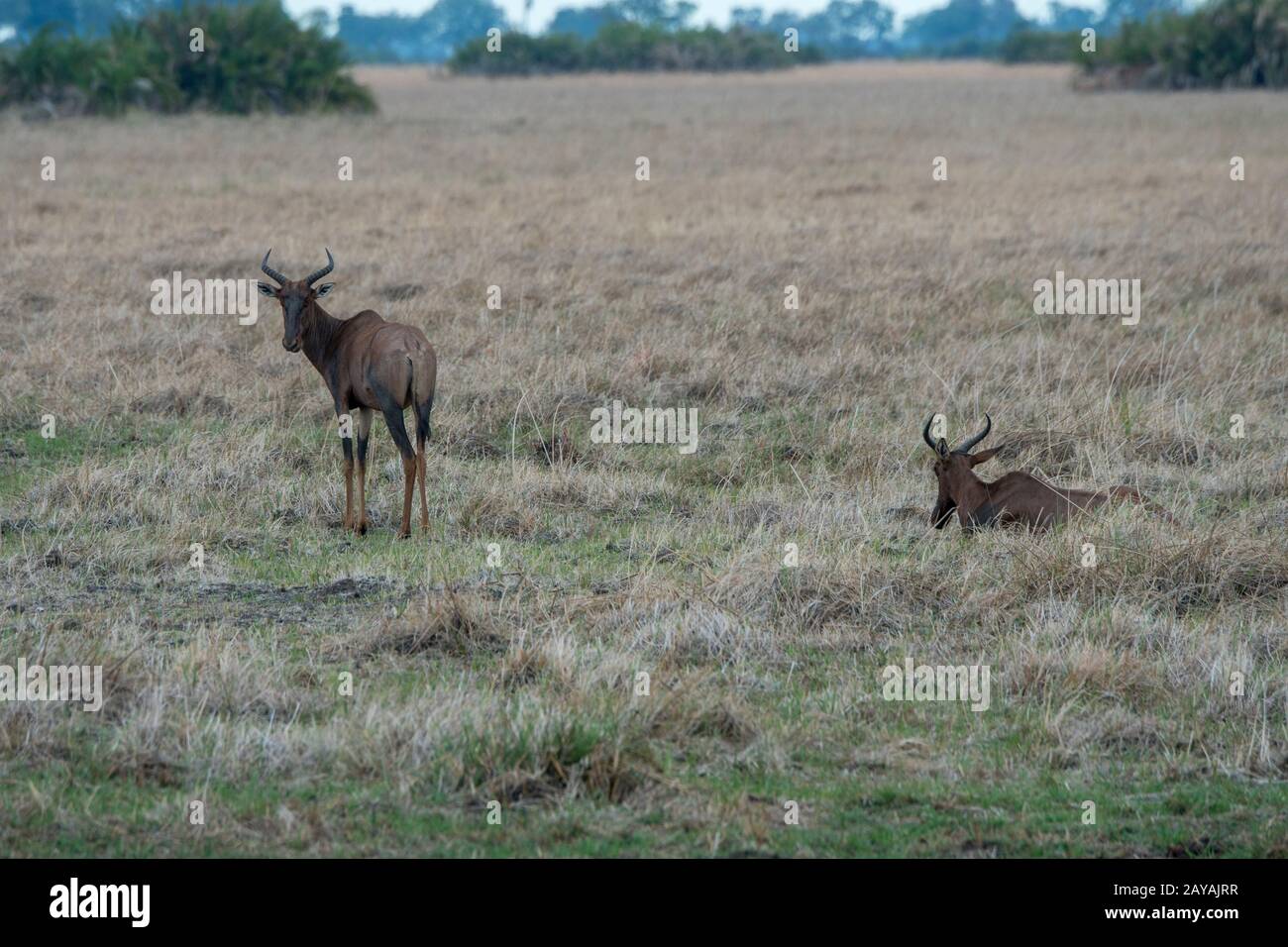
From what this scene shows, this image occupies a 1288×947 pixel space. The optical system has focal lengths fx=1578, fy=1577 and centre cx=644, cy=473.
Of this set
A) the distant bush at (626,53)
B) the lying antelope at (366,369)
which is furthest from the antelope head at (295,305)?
the distant bush at (626,53)

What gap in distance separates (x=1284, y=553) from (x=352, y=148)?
2142 cm

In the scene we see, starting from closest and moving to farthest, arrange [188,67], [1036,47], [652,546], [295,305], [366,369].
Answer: [652,546], [366,369], [295,305], [188,67], [1036,47]

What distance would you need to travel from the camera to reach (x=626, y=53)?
62344mm

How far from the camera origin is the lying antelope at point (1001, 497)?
7965 mm

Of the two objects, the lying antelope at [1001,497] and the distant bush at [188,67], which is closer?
the lying antelope at [1001,497]

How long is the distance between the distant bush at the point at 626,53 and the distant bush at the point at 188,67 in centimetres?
2376

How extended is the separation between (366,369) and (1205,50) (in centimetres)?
3900

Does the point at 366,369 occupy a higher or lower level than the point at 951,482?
higher

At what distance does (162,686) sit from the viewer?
5586 millimetres

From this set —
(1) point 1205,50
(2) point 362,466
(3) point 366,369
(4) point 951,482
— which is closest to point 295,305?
(3) point 366,369

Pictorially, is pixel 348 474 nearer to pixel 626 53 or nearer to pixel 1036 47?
pixel 626 53

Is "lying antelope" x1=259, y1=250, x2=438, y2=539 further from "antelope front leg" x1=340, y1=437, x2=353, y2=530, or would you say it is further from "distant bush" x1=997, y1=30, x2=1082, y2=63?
"distant bush" x1=997, y1=30, x2=1082, y2=63

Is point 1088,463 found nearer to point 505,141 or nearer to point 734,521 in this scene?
point 734,521

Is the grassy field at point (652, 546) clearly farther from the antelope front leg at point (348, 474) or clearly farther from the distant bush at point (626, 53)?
the distant bush at point (626, 53)
